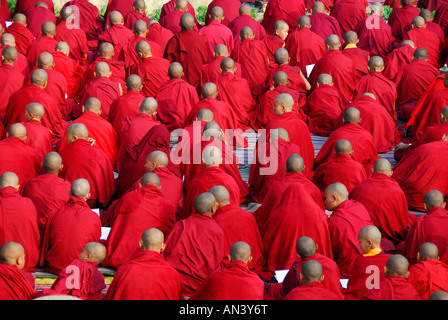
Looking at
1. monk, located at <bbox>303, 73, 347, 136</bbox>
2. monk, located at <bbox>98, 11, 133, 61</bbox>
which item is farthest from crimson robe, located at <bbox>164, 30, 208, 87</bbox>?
monk, located at <bbox>303, 73, 347, 136</bbox>

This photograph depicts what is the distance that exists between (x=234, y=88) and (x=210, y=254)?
14.0 ft

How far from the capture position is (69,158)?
424 inches

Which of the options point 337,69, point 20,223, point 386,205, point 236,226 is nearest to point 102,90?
point 337,69

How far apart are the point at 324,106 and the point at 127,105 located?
105 inches

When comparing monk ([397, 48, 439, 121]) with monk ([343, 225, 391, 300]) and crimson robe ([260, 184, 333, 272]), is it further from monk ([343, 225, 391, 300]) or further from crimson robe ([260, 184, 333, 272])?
monk ([343, 225, 391, 300])

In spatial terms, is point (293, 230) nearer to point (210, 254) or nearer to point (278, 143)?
point (210, 254)

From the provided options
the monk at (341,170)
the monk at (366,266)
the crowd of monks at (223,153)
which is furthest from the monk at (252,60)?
the monk at (366,266)

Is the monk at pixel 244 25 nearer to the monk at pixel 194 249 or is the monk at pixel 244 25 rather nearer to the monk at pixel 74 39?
the monk at pixel 74 39

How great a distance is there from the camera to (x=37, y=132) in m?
11.3

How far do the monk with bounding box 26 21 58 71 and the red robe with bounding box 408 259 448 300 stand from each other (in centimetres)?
759

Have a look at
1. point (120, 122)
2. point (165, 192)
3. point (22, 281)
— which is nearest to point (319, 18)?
point (120, 122)

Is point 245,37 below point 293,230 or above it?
above

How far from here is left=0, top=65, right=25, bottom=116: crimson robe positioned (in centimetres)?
1285

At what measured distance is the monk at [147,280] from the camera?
810cm
